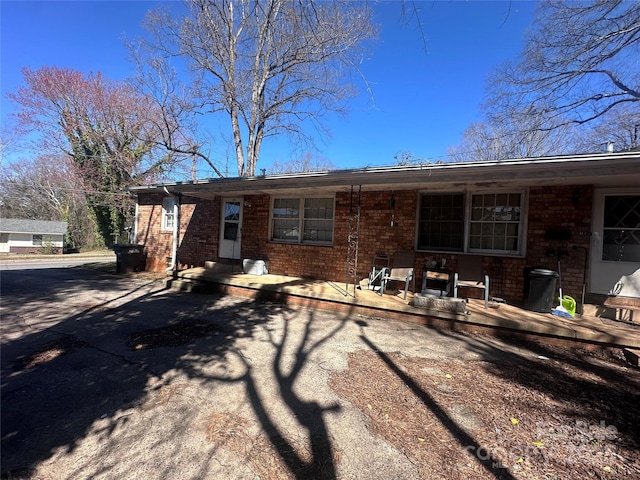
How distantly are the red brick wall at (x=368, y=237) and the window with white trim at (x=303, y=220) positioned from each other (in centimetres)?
26

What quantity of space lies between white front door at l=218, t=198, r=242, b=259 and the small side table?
5.80m

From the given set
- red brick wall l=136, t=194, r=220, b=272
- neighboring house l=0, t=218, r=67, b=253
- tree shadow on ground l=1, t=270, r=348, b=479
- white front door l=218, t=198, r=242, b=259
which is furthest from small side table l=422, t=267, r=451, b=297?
neighboring house l=0, t=218, r=67, b=253

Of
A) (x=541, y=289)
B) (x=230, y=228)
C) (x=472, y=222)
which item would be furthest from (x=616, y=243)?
(x=230, y=228)

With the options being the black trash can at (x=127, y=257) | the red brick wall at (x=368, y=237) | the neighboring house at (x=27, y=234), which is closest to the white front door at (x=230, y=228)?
the red brick wall at (x=368, y=237)

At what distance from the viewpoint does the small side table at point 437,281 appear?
6070mm

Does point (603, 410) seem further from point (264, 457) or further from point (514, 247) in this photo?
point (514, 247)

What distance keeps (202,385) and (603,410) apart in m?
3.92

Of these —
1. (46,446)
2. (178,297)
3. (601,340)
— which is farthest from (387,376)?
(178,297)

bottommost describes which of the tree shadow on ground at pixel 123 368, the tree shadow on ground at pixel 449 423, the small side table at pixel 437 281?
the tree shadow on ground at pixel 123 368

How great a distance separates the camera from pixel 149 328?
16.6 feet

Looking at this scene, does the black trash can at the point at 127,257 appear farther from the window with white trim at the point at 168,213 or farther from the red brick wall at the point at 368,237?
the window with white trim at the point at 168,213

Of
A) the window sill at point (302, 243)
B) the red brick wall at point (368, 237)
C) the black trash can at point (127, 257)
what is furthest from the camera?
the black trash can at point (127, 257)

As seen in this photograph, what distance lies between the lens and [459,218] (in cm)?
685

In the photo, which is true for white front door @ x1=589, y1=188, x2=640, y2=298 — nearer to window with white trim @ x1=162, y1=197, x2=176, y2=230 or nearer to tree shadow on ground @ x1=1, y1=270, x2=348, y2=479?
tree shadow on ground @ x1=1, y1=270, x2=348, y2=479
